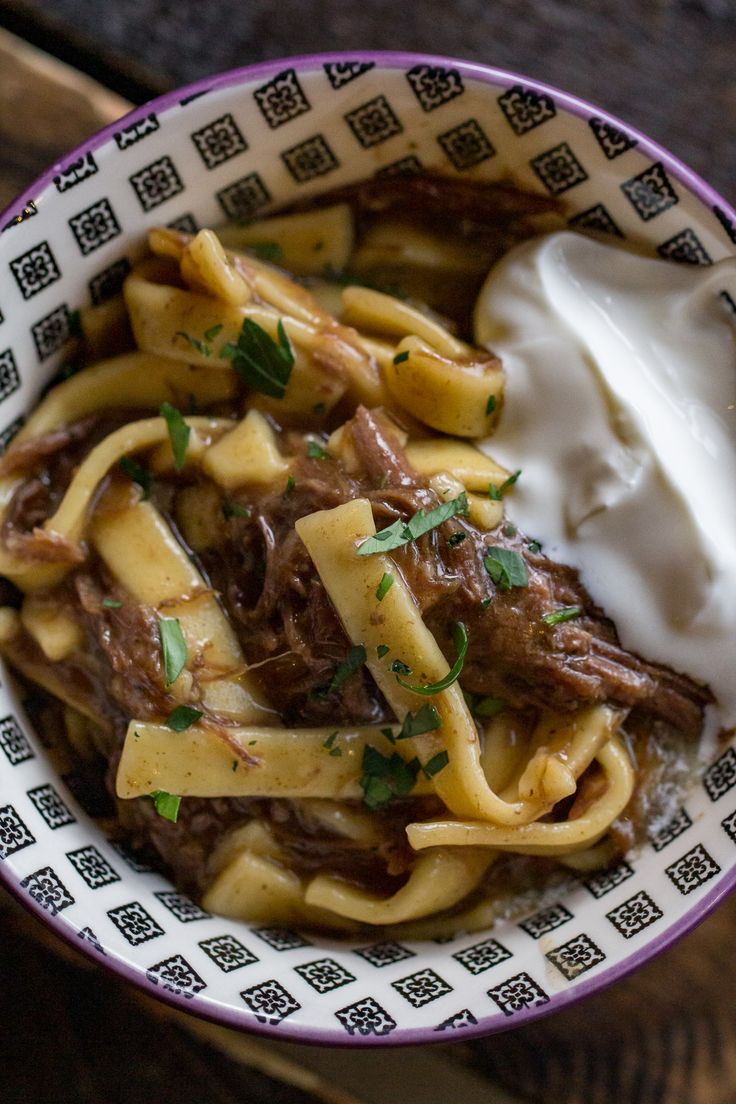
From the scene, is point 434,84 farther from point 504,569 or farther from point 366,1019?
point 366,1019

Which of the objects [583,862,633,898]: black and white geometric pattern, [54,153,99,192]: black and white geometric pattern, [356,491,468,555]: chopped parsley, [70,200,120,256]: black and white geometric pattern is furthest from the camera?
[583,862,633,898]: black and white geometric pattern

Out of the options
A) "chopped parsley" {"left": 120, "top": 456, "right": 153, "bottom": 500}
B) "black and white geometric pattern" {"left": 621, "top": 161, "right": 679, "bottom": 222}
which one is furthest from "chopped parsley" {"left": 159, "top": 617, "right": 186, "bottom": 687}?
"black and white geometric pattern" {"left": 621, "top": 161, "right": 679, "bottom": 222}

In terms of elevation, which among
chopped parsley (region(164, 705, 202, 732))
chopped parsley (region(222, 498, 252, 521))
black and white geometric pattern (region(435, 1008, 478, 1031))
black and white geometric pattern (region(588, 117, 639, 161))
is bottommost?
black and white geometric pattern (region(435, 1008, 478, 1031))

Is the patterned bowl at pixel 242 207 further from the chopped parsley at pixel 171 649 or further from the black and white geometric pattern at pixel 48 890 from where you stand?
the chopped parsley at pixel 171 649

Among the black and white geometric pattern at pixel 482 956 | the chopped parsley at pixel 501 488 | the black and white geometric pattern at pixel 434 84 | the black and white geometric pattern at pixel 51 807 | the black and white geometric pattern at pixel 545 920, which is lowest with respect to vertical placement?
the black and white geometric pattern at pixel 482 956

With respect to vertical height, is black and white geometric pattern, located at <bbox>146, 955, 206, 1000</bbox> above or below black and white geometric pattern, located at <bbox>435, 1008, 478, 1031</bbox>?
above

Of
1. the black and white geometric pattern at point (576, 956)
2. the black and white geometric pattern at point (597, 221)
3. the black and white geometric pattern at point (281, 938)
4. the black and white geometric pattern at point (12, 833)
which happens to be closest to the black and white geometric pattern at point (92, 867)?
the black and white geometric pattern at point (12, 833)

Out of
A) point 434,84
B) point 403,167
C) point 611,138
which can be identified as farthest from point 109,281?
point 611,138

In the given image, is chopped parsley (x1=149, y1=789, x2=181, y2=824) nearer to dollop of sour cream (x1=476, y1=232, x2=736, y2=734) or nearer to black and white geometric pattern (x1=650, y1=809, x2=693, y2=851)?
dollop of sour cream (x1=476, y1=232, x2=736, y2=734)
